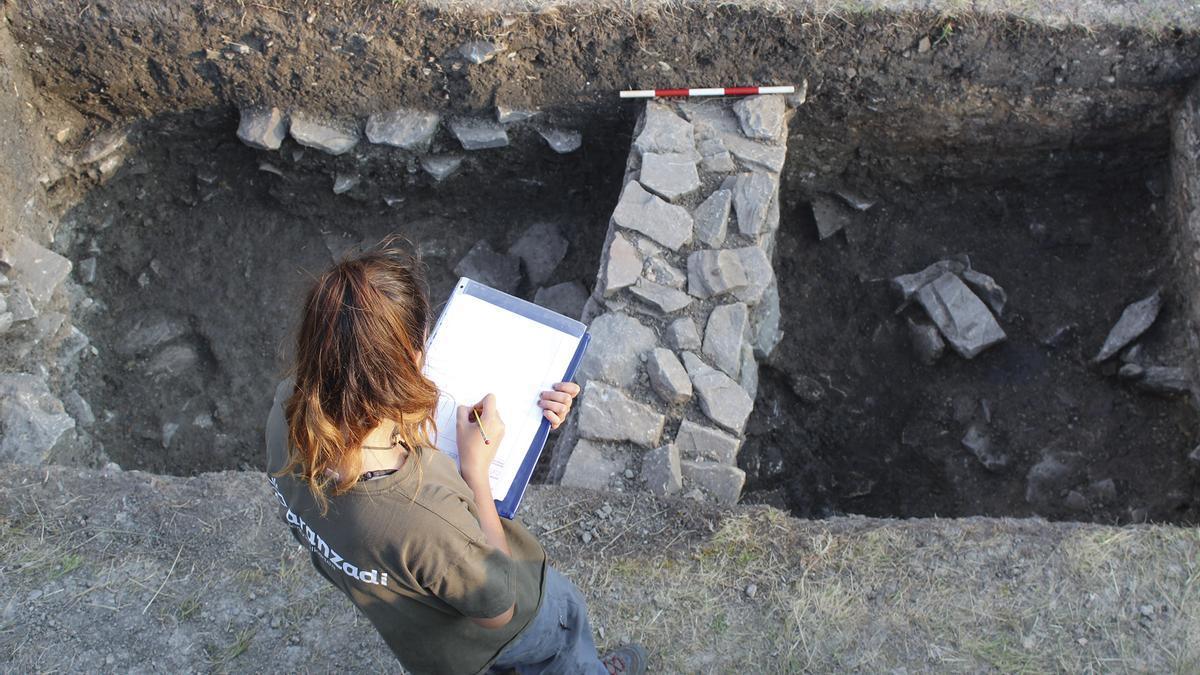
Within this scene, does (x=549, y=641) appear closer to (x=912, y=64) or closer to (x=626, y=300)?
(x=626, y=300)

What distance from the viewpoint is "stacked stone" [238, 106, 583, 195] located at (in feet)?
15.9

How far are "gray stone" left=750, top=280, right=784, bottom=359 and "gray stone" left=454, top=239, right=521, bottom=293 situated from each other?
4.87 ft

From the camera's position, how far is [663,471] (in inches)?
149

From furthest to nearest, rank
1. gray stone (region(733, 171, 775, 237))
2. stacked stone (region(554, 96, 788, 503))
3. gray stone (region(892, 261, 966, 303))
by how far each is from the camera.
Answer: gray stone (region(892, 261, 966, 303)), gray stone (region(733, 171, 775, 237)), stacked stone (region(554, 96, 788, 503))

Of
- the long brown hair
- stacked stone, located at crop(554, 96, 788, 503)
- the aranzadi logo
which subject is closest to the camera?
the long brown hair

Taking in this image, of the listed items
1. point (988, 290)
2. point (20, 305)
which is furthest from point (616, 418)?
point (20, 305)

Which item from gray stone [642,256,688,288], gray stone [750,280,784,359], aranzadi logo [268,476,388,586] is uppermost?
aranzadi logo [268,476,388,586]

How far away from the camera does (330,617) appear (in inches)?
130

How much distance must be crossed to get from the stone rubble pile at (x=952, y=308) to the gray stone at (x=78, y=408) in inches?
167

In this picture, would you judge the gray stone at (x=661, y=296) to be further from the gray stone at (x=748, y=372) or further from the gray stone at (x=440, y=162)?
the gray stone at (x=440, y=162)

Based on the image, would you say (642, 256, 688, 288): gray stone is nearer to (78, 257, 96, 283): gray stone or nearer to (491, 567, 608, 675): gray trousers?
(491, 567, 608, 675): gray trousers

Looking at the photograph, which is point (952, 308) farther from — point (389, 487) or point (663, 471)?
point (389, 487)

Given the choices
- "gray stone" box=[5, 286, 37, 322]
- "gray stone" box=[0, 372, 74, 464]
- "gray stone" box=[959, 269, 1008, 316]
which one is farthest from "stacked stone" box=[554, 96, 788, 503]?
"gray stone" box=[5, 286, 37, 322]

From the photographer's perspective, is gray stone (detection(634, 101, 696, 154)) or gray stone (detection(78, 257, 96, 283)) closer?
gray stone (detection(634, 101, 696, 154))
